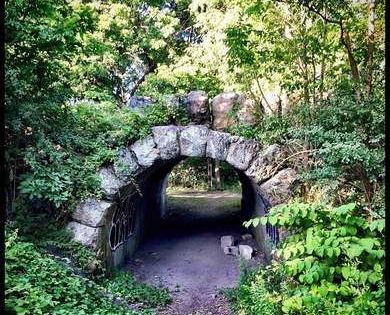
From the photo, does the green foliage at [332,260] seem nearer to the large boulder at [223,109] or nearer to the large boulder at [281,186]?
the large boulder at [281,186]

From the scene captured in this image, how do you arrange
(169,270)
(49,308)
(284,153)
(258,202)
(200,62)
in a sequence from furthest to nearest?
(200,62), (258,202), (169,270), (284,153), (49,308)

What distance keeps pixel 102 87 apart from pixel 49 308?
30.8ft

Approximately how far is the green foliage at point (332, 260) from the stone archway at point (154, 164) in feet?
7.40

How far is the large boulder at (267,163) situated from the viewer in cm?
690

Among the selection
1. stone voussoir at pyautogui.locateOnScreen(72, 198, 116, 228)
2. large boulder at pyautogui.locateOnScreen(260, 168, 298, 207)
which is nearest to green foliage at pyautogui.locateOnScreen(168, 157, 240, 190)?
large boulder at pyautogui.locateOnScreen(260, 168, 298, 207)

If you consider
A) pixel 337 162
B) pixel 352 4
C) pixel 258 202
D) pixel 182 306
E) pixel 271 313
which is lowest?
pixel 182 306

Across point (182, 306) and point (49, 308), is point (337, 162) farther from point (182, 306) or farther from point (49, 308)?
point (49, 308)

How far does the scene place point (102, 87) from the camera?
41.5 feet

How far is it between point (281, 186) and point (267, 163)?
0.49m

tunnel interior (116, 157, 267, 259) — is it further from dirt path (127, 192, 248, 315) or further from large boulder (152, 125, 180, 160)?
large boulder (152, 125, 180, 160)

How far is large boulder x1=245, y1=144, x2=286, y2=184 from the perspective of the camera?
22.6ft

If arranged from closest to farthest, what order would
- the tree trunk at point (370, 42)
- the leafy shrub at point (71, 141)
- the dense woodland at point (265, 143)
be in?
the dense woodland at point (265, 143) → the tree trunk at point (370, 42) → the leafy shrub at point (71, 141)

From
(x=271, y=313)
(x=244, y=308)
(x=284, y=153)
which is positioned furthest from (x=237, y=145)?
(x=271, y=313)

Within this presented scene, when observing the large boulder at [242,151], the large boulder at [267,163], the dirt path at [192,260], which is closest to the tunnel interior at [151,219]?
the dirt path at [192,260]
